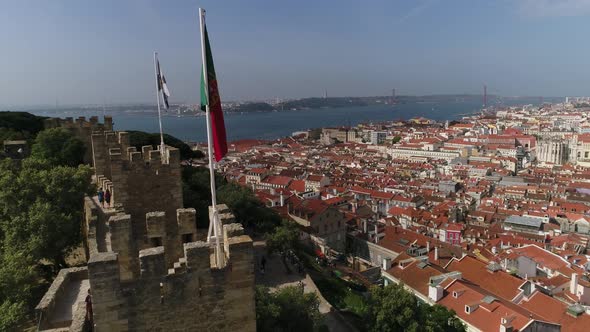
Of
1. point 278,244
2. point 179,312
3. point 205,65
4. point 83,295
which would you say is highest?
point 205,65

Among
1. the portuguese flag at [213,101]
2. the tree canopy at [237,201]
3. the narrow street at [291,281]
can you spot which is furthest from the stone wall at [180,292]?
the tree canopy at [237,201]

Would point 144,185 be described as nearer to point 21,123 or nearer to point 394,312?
point 394,312

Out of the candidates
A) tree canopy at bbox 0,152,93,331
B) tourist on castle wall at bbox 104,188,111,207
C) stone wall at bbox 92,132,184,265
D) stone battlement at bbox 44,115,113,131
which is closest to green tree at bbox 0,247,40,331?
tree canopy at bbox 0,152,93,331

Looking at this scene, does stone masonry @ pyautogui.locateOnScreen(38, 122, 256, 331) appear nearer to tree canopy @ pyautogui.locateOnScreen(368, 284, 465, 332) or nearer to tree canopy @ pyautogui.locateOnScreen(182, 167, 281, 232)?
tree canopy @ pyautogui.locateOnScreen(368, 284, 465, 332)

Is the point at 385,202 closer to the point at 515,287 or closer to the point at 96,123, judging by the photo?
the point at 515,287

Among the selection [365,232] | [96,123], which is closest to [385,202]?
[365,232]

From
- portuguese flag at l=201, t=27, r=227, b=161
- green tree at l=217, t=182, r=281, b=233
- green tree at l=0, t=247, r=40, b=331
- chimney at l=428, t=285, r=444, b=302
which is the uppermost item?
portuguese flag at l=201, t=27, r=227, b=161
